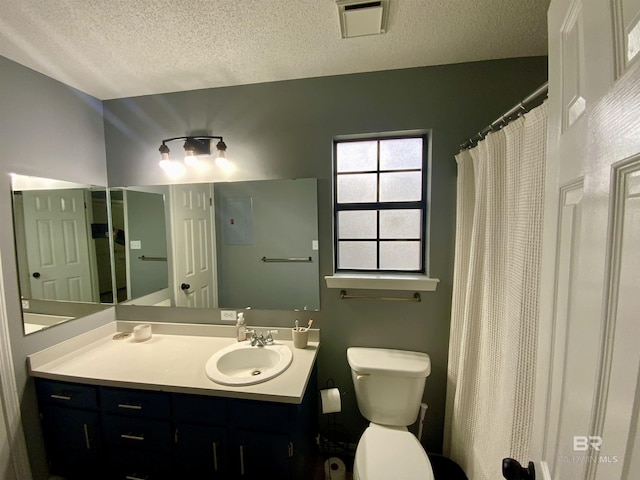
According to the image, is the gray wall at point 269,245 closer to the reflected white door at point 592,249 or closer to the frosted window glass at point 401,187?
the frosted window glass at point 401,187

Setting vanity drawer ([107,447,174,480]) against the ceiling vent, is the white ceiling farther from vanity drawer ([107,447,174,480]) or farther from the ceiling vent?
vanity drawer ([107,447,174,480])

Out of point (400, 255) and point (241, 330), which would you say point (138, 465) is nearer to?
point (241, 330)

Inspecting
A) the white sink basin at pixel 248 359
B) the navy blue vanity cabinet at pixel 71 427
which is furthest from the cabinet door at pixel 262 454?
the navy blue vanity cabinet at pixel 71 427

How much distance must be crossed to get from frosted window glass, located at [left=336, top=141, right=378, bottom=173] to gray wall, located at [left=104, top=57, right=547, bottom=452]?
0.17 m

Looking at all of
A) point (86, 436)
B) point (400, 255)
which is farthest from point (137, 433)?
point (400, 255)

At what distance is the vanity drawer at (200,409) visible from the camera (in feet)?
4.07

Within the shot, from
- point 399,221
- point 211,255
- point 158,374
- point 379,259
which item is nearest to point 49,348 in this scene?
point 158,374

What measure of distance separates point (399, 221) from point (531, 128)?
95cm

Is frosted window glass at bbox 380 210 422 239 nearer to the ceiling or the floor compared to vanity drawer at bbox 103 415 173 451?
nearer to the ceiling

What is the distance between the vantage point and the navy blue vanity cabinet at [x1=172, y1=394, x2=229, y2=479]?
1247 millimetres

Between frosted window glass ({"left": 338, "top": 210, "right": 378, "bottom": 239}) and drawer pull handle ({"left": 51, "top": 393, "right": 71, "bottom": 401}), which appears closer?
drawer pull handle ({"left": 51, "top": 393, "right": 71, "bottom": 401})

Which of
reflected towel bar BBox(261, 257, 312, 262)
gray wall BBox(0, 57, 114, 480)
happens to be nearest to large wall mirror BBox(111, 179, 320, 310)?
reflected towel bar BBox(261, 257, 312, 262)

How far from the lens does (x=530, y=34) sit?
1.24m

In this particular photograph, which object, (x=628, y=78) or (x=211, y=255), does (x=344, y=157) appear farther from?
(x=628, y=78)
